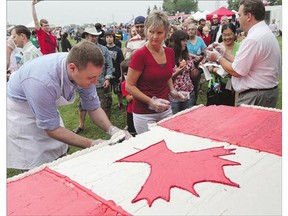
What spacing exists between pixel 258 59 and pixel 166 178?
132cm

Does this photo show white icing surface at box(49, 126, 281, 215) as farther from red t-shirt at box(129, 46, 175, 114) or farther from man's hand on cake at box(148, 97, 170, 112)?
red t-shirt at box(129, 46, 175, 114)

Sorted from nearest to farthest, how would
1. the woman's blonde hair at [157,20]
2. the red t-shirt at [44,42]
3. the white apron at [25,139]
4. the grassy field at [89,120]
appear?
the white apron at [25,139], the woman's blonde hair at [157,20], the grassy field at [89,120], the red t-shirt at [44,42]

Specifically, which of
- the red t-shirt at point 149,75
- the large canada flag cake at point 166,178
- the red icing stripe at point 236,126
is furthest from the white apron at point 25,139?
the red icing stripe at point 236,126

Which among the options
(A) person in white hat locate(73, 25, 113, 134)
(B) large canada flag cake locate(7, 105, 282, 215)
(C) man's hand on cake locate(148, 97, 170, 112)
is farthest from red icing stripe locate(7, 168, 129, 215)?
(A) person in white hat locate(73, 25, 113, 134)

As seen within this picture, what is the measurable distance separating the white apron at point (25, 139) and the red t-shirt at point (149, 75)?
57 cm

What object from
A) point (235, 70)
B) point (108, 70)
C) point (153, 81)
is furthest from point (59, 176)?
point (108, 70)

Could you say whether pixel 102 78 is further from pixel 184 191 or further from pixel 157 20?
pixel 184 191

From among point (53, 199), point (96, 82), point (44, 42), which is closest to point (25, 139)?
point (96, 82)

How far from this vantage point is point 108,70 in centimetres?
379

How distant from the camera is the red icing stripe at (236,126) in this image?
1421 millimetres

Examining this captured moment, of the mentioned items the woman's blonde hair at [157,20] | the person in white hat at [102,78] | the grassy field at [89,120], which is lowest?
the grassy field at [89,120]

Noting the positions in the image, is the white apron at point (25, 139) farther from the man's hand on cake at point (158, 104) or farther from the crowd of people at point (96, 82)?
the man's hand on cake at point (158, 104)

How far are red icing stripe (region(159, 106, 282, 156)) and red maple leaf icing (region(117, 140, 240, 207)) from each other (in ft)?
0.55

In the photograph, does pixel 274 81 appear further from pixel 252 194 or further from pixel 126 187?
pixel 126 187
